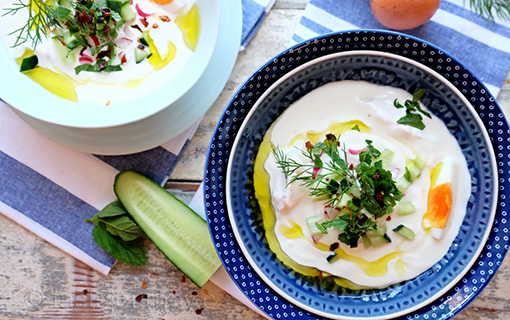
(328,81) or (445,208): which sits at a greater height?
(328,81)

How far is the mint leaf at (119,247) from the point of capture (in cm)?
149

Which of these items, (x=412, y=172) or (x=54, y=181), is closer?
(x=412, y=172)

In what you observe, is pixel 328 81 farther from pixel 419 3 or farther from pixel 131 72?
pixel 131 72

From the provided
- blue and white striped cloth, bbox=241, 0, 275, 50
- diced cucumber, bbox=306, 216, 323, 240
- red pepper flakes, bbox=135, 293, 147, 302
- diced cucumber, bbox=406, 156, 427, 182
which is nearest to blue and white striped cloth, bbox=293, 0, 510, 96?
blue and white striped cloth, bbox=241, 0, 275, 50

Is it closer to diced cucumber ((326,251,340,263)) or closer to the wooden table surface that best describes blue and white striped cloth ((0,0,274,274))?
the wooden table surface

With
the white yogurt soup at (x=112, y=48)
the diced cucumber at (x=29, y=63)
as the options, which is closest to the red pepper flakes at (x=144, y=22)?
the white yogurt soup at (x=112, y=48)

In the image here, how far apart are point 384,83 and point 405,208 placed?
0.35m

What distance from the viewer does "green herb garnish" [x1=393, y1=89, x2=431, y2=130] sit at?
4.26ft

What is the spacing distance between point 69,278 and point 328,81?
105cm

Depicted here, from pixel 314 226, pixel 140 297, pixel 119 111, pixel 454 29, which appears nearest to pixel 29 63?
pixel 119 111

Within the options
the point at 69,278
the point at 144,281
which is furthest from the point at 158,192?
the point at 69,278

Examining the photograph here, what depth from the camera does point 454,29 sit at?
57.1 inches

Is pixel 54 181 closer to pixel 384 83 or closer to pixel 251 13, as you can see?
pixel 251 13

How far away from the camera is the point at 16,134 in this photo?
152 centimetres
